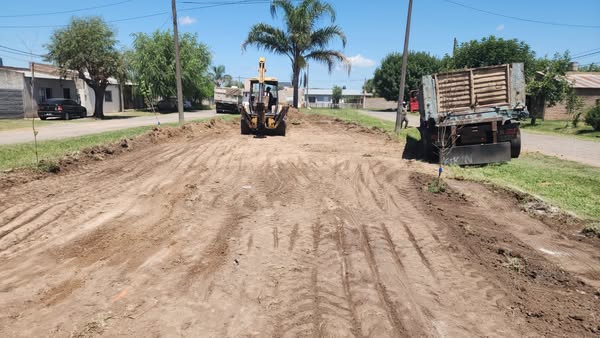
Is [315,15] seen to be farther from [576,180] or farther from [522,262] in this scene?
[522,262]

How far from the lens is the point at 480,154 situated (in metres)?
10.3

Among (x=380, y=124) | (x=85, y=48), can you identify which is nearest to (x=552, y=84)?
(x=380, y=124)

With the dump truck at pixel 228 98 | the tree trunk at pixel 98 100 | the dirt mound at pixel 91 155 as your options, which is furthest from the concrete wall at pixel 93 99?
the dirt mound at pixel 91 155

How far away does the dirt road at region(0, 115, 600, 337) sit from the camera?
11.5 feet

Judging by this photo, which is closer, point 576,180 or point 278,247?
point 278,247

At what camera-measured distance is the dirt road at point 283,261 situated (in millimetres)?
3492

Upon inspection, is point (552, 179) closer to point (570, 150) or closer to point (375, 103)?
point (570, 150)

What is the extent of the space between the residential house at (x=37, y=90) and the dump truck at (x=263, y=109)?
12316mm

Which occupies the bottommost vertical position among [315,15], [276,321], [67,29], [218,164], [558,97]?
[276,321]

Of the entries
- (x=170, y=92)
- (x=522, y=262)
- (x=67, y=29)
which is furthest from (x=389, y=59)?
(x=522, y=262)

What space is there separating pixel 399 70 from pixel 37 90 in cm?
4098

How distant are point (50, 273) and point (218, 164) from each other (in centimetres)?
616

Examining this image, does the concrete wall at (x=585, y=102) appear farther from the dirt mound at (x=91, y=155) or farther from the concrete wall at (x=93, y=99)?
the concrete wall at (x=93, y=99)

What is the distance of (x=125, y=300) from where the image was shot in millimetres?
3773
